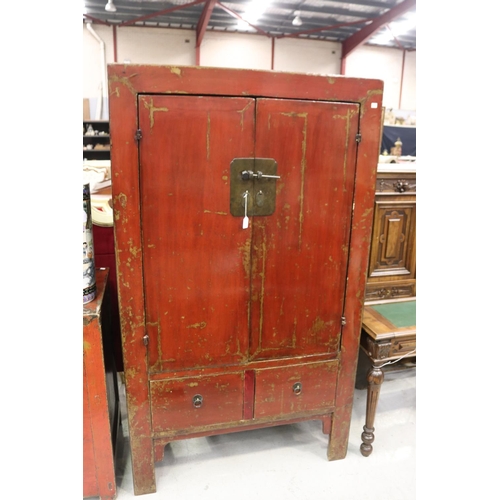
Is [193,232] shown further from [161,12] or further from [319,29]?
[319,29]

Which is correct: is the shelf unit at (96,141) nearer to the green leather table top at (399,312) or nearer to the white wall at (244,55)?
the white wall at (244,55)

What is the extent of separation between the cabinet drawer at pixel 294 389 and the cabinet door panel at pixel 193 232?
193 mm

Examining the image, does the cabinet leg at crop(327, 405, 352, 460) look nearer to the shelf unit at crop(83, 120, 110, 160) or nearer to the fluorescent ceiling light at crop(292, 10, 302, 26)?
the shelf unit at crop(83, 120, 110, 160)

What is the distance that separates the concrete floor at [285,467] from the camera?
1.76 metres

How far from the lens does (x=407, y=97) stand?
913cm

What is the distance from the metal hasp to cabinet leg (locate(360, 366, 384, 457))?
3.20ft

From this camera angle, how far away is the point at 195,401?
1.68m

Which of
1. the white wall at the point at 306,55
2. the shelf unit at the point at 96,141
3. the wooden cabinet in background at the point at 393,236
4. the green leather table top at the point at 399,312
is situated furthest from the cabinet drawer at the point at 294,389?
the white wall at the point at 306,55

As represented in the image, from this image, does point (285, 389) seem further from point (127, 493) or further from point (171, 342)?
point (127, 493)

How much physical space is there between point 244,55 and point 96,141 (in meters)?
3.44

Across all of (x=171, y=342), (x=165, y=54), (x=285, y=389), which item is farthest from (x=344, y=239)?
(x=165, y=54)

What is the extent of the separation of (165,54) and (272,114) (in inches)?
285

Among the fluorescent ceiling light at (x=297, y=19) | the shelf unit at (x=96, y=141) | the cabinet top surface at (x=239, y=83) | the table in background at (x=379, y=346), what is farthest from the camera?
the shelf unit at (x=96, y=141)

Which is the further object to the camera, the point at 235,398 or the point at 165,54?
the point at 165,54
